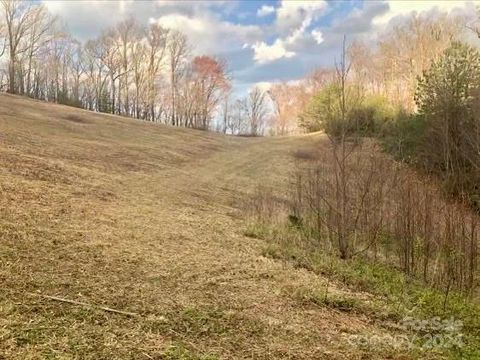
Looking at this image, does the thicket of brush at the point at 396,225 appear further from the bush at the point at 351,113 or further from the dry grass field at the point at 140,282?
the dry grass field at the point at 140,282

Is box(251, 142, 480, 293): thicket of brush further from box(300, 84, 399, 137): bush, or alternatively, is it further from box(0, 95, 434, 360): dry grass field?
box(0, 95, 434, 360): dry grass field

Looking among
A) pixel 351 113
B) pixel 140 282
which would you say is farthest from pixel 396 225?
pixel 140 282

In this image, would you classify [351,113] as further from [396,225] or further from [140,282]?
[140,282]

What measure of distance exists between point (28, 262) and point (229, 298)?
2.12m

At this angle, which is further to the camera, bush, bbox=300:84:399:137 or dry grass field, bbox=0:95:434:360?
bush, bbox=300:84:399:137

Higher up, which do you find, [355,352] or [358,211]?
[358,211]

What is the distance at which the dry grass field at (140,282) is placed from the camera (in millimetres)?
3570

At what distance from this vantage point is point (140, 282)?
473 cm

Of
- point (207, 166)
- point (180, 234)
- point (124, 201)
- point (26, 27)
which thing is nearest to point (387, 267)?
point (180, 234)

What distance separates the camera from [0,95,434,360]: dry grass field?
11.7 ft

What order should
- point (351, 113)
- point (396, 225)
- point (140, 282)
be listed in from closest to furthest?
point (140, 282), point (396, 225), point (351, 113)

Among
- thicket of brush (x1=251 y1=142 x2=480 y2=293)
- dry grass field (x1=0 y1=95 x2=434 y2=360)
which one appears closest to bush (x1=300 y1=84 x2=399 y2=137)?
thicket of brush (x1=251 y1=142 x2=480 y2=293)

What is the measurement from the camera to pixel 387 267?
22.9 feet

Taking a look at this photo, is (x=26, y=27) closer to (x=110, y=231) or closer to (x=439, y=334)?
(x=110, y=231)
